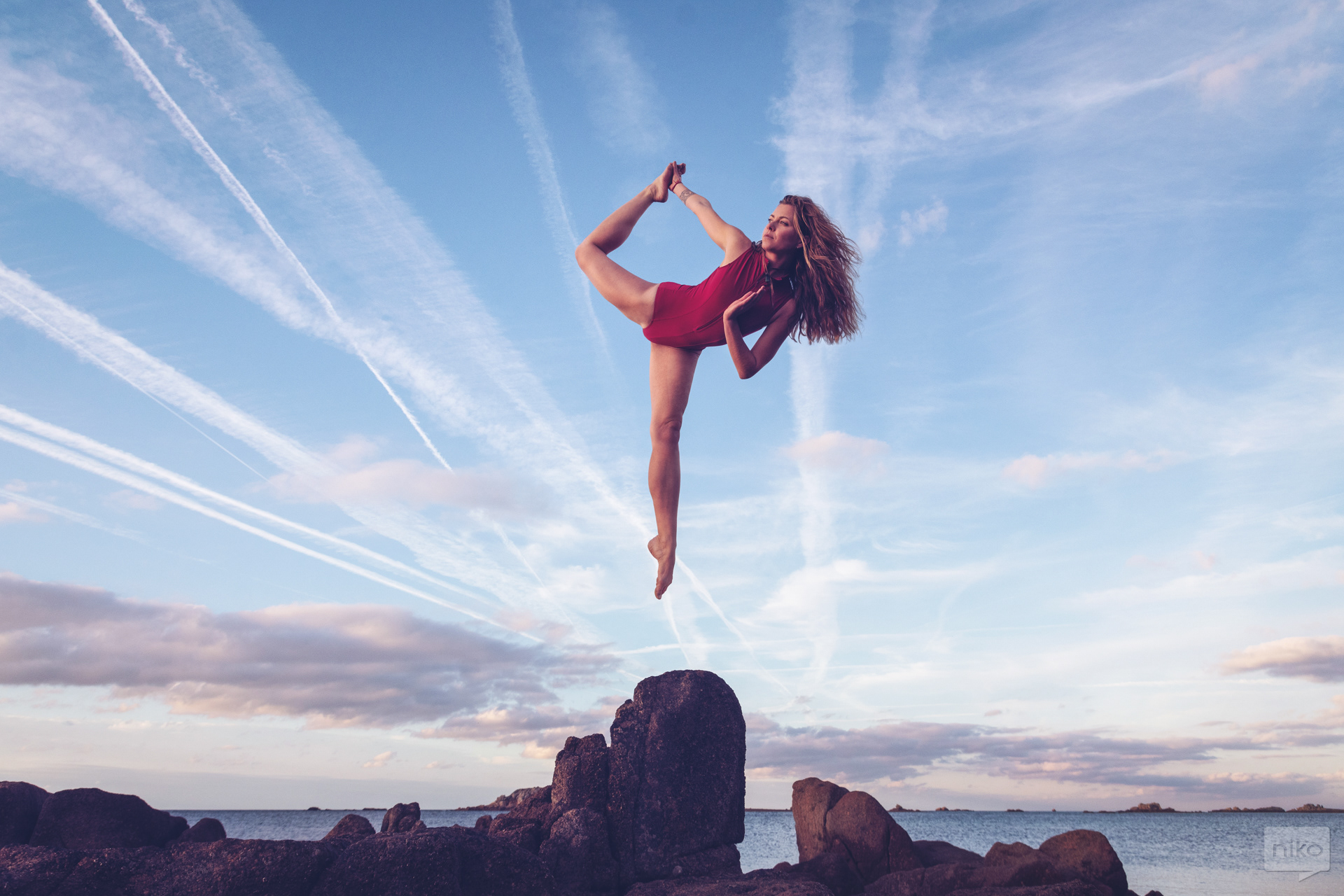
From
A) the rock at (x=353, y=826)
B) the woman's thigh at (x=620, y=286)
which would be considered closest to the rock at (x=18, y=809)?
the rock at (x=353, y=826)

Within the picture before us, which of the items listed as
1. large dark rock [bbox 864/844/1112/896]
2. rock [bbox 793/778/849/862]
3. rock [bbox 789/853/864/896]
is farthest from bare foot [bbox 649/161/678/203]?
rock [bbox 793/778/849/862]

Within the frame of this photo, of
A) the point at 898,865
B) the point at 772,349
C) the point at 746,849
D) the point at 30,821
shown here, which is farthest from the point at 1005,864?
the point at 746,849

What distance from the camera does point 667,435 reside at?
312 inches

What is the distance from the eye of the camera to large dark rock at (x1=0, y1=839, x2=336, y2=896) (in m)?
7.98

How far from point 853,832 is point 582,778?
7.26 m

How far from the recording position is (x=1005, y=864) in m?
14.6

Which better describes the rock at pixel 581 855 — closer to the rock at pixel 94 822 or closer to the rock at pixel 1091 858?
the rock at pixel 94 822

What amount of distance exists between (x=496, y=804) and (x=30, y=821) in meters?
8.89

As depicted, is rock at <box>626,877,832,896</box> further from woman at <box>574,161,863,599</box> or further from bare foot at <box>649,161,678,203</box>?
bare foot at <box>649,161,678,203</box>

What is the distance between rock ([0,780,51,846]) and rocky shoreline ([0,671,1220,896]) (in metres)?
0.03

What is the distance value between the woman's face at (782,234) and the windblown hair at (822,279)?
0.04 meters

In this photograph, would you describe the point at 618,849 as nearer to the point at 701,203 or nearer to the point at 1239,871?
the point at 701,203

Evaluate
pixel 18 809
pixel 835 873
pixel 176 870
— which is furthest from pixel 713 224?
pixel 18 809

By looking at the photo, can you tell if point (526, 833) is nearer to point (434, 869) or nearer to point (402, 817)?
point (434, 869)
